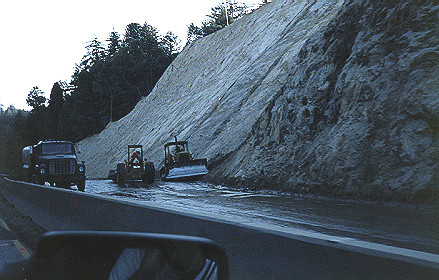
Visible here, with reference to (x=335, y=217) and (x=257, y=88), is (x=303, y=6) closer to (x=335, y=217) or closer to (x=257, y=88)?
(x=257, y=88)

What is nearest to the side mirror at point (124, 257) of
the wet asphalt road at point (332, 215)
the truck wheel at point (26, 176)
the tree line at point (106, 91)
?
the wet asphalt road at point (332, 215)

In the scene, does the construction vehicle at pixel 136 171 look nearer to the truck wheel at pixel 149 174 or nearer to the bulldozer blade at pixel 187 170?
the truck wheel at pixel 149 174

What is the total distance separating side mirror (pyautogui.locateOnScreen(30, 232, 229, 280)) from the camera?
2.03m

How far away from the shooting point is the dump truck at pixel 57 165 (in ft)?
82.6

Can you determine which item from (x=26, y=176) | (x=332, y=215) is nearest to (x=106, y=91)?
(x=26, y=176)

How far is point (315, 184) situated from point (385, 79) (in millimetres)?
4237

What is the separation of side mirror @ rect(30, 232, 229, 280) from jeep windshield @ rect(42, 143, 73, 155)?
2500cm

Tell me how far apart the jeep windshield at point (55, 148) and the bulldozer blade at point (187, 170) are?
5.57 meters

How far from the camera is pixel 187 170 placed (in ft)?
87.2

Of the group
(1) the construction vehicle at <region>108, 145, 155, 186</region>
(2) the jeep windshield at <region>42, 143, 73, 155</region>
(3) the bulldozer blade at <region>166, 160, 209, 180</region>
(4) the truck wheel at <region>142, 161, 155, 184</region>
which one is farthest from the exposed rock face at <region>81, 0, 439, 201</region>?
(2) the jeep windshield at <region>42, 143, 73, 155</region>

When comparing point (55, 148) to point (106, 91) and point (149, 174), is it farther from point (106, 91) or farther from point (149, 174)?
point (106, 91)

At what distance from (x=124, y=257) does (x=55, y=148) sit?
2536 centimetres

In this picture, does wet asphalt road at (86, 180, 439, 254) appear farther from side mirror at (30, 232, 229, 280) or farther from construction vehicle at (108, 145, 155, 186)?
construction vehicle at (108, 145, 155, 186)

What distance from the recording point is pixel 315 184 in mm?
16938
